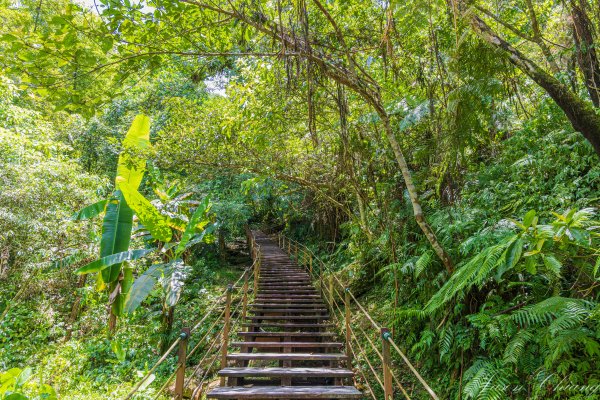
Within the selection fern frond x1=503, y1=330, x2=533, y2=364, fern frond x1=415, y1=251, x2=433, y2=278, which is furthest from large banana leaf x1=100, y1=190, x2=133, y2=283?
fern frond x1=503, y1=330, x2=533, y2=364

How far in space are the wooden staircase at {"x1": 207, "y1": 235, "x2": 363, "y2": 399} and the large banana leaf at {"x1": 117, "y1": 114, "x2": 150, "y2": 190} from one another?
2.72 meters

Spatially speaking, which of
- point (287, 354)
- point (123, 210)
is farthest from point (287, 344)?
point (123, 210)

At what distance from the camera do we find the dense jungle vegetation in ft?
9.11

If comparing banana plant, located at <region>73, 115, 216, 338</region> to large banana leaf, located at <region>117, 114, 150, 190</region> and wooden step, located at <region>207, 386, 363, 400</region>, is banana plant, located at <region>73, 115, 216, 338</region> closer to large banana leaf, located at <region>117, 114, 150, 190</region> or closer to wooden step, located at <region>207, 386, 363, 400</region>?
large banana leaf, located at <region>117, 114, 150, 190</region>

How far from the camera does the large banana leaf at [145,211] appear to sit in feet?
13.9

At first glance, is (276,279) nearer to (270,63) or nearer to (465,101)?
(270,63)

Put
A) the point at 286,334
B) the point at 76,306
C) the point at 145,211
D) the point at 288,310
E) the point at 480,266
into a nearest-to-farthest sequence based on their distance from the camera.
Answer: the point at 480,266 < the point at 145,211 < the point at 286,334 < the point at 288,310 < the point at 76,306

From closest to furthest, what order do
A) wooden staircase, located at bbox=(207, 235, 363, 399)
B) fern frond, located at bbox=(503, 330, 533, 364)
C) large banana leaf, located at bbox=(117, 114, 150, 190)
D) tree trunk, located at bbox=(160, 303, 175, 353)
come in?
1. fern frond, located at bbox=(503, 330, 533, 364)
2. wooden staircase, located at bbox=(207, 235, 363, 399)
3. large banana leaf, located at bbox=(117, 114, 150, 190)
4. tree trunk, located at bbox=(160, 303, 175, 353)

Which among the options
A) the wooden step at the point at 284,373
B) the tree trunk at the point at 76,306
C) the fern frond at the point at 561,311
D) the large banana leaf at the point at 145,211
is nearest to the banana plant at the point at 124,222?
the large banana leaf at the point at 145,211

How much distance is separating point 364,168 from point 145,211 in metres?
3.74

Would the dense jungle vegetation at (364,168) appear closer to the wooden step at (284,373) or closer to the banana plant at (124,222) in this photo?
the banana plant at (124,222)

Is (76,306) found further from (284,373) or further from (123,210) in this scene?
(284,373)

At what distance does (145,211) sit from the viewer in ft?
14.5

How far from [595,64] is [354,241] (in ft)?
17.1
